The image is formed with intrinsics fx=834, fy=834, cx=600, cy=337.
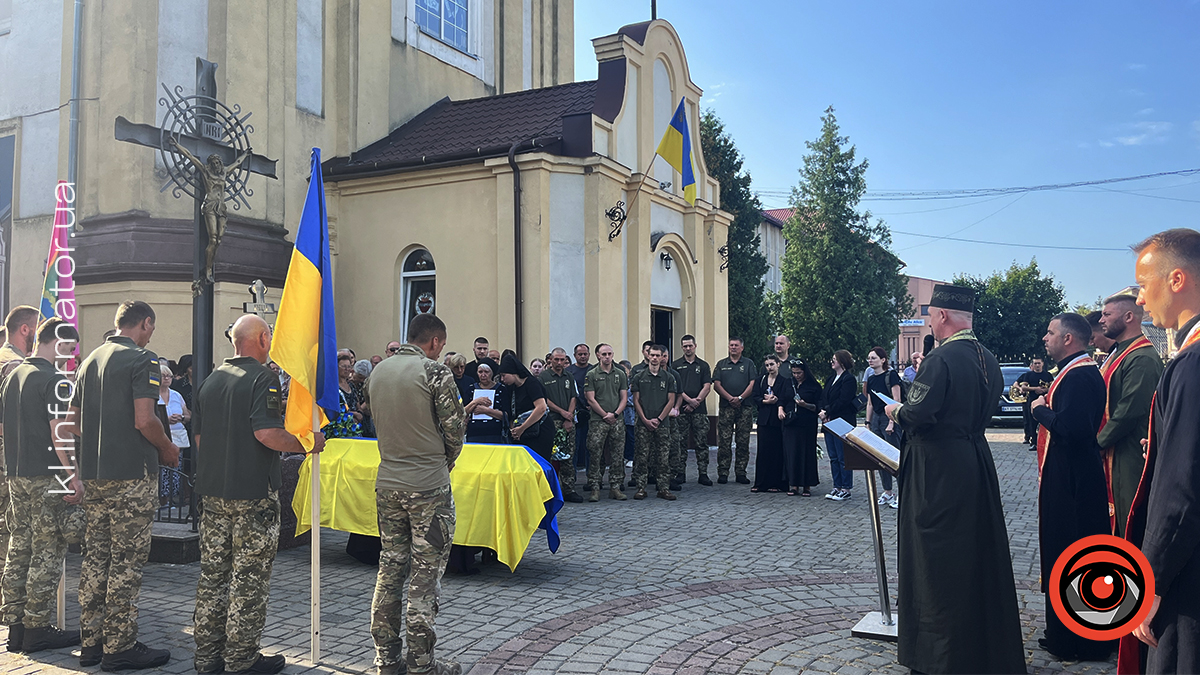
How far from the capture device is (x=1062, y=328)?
541cm

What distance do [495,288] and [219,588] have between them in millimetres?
9867

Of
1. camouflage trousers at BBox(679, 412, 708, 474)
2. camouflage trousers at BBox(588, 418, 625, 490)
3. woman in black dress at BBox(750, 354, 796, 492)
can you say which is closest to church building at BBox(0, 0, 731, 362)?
camouflage trousers at BBox(679, 412, 708, 474)

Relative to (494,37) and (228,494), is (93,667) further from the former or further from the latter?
(494,37)

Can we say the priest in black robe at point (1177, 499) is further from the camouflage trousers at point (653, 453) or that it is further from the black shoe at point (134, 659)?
the camouflage trousers at point (653, 453)

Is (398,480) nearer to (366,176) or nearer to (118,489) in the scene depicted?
(118,489)

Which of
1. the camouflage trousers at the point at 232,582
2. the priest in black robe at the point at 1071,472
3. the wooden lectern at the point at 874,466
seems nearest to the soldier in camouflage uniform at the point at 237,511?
the camouflage trousers at the point at 232,582

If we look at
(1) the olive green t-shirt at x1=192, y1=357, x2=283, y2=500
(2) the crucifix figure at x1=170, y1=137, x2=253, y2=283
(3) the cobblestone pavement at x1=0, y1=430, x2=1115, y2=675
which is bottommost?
(3) the cobblestone pavement at x1=0, y1=430, x2=1115, y2=675

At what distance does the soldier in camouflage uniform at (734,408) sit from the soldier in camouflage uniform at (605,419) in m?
1.90

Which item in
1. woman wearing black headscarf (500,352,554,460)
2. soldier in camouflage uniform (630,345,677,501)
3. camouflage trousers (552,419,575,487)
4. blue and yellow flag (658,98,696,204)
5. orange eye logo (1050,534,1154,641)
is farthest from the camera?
blue and yellow flag (658,98,696,204)

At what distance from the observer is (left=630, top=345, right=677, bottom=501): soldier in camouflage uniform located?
1151cm

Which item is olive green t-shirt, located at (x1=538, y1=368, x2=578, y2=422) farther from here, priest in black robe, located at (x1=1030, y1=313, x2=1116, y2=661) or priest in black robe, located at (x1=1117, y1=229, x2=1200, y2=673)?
priest in black robe, located at (x1=1117, y1=229, x2=1200, y2=673)

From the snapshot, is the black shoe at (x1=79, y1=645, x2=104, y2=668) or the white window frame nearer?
the black shoe at (x1=79, y1=645, x2=104, y2=668)

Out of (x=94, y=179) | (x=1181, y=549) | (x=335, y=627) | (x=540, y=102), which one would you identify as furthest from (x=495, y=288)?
(x=1181, y=549)

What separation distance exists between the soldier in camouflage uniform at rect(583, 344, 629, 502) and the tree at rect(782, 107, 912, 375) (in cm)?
2737
